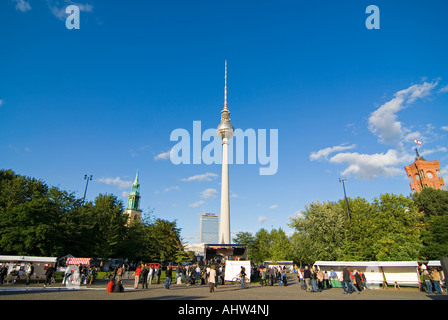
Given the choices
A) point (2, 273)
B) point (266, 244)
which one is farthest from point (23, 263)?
point (266, 244)

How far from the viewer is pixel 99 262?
47.1 meters

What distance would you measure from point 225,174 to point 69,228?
31.6 meters

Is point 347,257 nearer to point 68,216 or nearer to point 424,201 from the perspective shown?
point 424,201

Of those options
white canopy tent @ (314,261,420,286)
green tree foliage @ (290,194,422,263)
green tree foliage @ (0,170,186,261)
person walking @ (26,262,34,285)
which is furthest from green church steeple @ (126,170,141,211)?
white canopy tent @ (314,261,420,286)

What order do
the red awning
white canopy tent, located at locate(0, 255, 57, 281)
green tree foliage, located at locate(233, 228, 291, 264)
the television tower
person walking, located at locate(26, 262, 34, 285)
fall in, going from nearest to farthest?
person walking, located at locate(26, 262, 34, 285), white canopy tent, located at locate(0, 255, 57, 281), the red awning, the television tower, green tree foliage, located at locate(233, 228, 291, 264)

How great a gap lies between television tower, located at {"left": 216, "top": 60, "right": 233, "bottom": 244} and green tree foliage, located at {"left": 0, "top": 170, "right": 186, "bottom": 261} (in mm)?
9714

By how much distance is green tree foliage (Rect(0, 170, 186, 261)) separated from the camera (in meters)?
30.6

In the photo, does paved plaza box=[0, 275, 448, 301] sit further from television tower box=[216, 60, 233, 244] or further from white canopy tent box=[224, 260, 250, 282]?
television tower box=[216, 60, 233, 244]

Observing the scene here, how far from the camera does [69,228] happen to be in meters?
38.3

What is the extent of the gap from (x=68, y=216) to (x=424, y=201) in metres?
66.5

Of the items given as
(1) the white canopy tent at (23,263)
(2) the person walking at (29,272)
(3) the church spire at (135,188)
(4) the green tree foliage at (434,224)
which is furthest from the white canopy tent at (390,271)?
(3) the church spire at (135,188)

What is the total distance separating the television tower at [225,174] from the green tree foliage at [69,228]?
31.9 ft

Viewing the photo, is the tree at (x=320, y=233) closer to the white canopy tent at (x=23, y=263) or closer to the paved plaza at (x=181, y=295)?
the paved plaza at (x=181, y=295)
